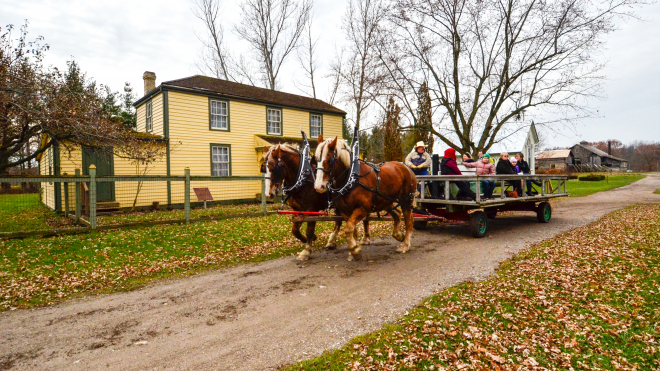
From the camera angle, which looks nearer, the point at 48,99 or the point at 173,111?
the point at 48,99

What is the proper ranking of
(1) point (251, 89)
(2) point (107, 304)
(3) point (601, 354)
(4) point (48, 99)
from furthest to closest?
(1) point (251, 89) < (4) point (48, 99) < (2) point (107, 304) < (3) point (601, 354)

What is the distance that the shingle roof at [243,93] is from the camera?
57.4 feet

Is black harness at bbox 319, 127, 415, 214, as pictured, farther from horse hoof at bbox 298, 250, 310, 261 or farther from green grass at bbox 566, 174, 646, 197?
green grass at bbox 566, 174, 646, 197

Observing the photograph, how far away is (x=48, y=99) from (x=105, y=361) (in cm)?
875

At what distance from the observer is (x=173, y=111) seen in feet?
53.9

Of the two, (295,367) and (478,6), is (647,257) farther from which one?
(478,6)

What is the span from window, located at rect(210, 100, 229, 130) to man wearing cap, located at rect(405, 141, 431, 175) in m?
12.0

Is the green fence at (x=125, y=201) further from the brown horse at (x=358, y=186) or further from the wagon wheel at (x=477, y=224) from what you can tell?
the wagon wheel at (x=477, y=224)

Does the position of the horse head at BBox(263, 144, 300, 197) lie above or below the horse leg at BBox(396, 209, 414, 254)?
above

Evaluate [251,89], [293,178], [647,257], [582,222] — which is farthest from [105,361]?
[251,89]

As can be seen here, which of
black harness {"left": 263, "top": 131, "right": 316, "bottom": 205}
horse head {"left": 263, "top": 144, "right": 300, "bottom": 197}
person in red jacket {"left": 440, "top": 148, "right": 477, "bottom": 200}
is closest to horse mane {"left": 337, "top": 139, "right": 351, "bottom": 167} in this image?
black harness {"left": 263, "top": 131, "right": 316, "bottom": 205}

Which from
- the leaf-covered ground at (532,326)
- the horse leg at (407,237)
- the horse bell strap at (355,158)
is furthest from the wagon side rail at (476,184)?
the horse bell strap at (355,158)

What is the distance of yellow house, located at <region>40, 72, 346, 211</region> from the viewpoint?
1491 centimetres

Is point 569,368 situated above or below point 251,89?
below
